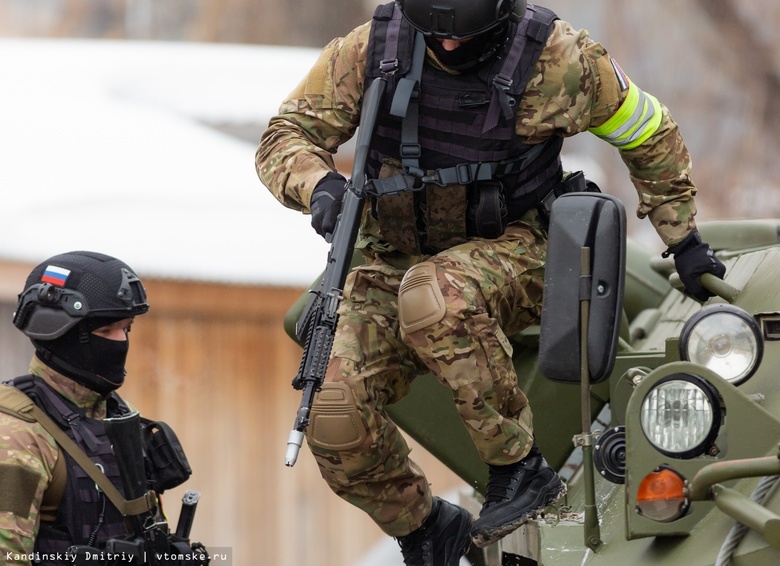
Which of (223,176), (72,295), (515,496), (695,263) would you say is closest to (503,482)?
(515,496)

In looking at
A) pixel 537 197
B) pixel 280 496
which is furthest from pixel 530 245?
pixel 280 496

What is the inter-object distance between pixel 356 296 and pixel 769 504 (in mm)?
1614

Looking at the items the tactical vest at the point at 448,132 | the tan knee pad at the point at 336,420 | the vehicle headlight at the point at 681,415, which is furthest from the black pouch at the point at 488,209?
the vehicle headlight at the point at 681,415

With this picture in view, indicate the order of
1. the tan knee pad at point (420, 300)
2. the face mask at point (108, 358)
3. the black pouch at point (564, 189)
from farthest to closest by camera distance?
1. the black pouch at point (564, 189)
2. the face mask at point (108, 358)
3. the tan knee pad at point (420, 300)

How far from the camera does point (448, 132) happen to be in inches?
158

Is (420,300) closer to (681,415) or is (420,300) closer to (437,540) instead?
(437,540)

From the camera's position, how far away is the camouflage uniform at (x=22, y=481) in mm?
3584

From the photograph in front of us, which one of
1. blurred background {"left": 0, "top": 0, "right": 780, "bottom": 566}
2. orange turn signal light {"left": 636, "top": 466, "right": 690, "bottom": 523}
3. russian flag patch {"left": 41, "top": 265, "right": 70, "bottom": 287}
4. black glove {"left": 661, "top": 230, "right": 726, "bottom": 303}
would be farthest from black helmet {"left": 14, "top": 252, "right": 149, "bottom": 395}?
blurred background {"left": 0, "top": 0, "right": 780, "bottom": 566}

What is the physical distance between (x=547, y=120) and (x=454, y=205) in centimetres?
35

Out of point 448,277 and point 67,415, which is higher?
point 448,277

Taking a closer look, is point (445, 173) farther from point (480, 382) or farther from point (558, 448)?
point (558, 448)

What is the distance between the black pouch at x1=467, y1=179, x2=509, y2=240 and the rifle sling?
1.22m

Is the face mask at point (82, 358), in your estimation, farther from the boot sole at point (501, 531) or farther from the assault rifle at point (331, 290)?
the boot sole at point (501, 531)

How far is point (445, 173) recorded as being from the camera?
13.1 ft
